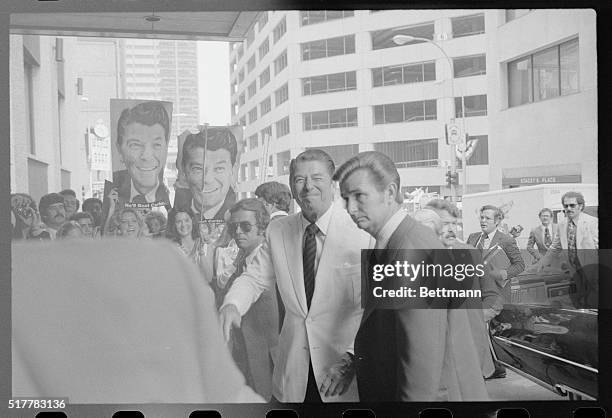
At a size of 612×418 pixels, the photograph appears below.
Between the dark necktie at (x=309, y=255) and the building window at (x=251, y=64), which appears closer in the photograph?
the dark necktie at (x=309, y=255)

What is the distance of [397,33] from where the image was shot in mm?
3629

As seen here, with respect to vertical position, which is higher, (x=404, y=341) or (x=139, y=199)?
(x=139, y=199)

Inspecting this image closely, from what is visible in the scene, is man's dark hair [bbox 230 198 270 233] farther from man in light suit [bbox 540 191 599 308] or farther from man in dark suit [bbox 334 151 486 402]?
man in light suit [bbox 540 191 599 308]

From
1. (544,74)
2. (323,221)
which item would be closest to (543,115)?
(544,74)

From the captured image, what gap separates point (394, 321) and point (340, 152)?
0.85m

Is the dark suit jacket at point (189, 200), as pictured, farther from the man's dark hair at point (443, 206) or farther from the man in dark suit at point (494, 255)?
the man in dark suit at point (494, 255)

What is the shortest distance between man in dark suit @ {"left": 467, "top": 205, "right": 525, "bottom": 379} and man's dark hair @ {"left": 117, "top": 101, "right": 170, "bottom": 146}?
158cm

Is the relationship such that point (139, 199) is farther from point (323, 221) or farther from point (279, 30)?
point (279, 30)

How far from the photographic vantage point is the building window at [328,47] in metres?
3.64

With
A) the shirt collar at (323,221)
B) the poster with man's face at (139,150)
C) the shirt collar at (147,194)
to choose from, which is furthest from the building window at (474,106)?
the shirt collar at (147,194)

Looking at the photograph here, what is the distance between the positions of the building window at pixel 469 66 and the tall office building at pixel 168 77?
1.27 meters

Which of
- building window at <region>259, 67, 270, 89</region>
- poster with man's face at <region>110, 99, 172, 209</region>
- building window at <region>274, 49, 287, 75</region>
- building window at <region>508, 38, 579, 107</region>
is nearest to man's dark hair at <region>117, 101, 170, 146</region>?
poster with man's face at <region>110, 99, 172, 209</region>

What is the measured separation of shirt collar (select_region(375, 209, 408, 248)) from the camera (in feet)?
11.8

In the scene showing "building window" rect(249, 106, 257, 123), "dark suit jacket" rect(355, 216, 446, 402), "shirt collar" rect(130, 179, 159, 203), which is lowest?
"dark suit jacket" rect(355, 216, 446, 402)
